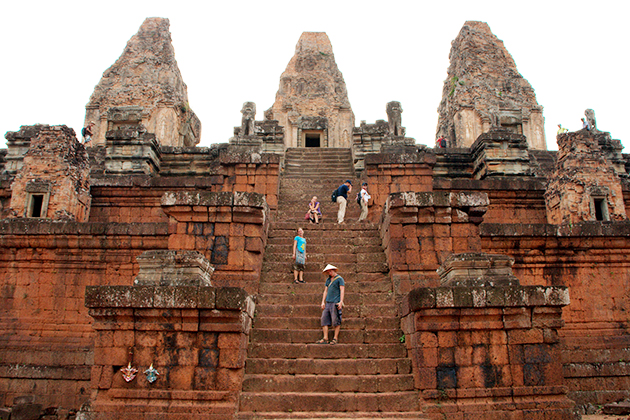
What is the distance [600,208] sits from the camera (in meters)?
10.4

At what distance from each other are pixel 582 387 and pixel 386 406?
3686mm

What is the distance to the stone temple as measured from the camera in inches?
207

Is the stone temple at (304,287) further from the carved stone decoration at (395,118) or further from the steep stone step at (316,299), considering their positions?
the carved stone decoration at (395,118)

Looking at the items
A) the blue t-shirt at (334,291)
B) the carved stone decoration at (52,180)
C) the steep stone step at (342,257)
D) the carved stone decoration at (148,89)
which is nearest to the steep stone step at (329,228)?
the steep stone step at (342,257)

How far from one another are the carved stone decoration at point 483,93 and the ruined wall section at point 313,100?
562 centimetres

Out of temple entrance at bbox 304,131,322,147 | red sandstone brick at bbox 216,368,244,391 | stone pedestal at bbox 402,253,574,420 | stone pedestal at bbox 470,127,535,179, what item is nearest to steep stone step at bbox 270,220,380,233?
stone pedestal at bbox 402,253,574,420

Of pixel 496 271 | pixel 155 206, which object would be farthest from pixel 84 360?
pixel 496 271

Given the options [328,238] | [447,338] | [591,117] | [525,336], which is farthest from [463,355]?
[591,117]

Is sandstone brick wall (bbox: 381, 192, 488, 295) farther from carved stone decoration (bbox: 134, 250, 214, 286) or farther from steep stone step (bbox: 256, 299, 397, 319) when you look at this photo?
carved stone decoration (bbox: 134, 250, 214, 286)

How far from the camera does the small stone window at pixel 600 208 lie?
1027cm

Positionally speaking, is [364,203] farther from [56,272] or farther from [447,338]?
[56,272]

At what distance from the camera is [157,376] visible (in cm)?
520

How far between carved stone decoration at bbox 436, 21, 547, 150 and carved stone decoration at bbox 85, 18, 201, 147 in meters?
14.3

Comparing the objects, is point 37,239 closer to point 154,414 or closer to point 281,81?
point 154,414
